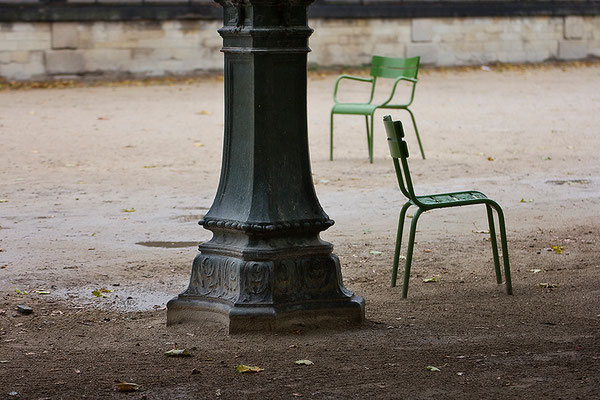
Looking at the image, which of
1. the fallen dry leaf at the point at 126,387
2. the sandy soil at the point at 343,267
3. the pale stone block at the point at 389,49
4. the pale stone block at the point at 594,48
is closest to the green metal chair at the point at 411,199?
the sandy soil at the point at 343,267

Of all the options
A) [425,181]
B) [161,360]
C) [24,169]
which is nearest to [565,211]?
[425,181]

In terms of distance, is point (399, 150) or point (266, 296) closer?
point (266, 296)

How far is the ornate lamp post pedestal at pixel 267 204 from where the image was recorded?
193 inches

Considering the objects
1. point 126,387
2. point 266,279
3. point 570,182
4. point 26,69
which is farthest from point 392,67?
point 26,69

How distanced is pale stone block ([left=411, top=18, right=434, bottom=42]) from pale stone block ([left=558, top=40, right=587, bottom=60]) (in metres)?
3.58

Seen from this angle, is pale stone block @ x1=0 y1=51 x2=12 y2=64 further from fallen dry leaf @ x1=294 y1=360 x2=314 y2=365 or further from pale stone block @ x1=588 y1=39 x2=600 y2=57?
fallen dry leaf @ x1=294 y1=360 x2=314 y2=365

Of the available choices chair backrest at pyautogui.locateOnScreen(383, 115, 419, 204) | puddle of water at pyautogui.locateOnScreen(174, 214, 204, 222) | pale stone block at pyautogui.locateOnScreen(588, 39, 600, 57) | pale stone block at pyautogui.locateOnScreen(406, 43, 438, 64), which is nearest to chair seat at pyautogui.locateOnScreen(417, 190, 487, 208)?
chair backrest at pyautogui.locateOnScreen(383, 115, 419, 204)

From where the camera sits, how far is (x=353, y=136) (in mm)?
13336

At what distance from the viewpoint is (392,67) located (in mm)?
12289

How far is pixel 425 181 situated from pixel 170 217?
9.01ft

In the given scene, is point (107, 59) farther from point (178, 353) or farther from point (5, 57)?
point (178, 353)

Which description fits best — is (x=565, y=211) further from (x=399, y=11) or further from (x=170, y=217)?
(x=399, y=11)

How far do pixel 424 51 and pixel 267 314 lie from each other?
768 inches

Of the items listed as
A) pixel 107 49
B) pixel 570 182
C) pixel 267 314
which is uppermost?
pixel 107 49
